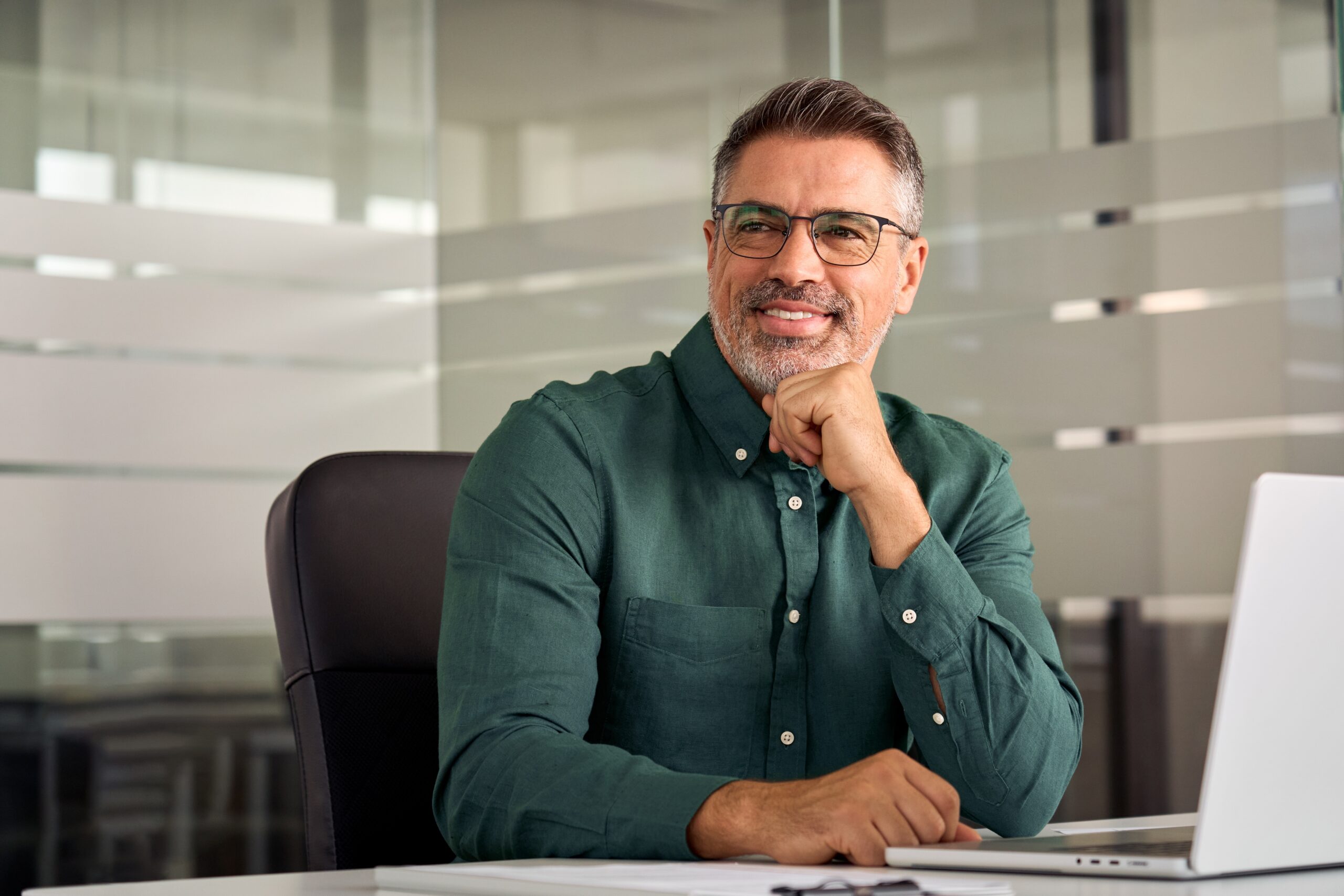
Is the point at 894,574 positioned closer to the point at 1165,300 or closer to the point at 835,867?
the point at 835,867

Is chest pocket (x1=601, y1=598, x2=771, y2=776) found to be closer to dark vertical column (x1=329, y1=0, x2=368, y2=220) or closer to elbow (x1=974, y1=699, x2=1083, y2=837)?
elbow (x1=974, y1=699, x2=1083, y2=837)

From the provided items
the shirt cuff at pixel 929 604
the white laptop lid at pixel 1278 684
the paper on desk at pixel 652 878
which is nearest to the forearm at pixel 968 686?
the shirt cuff at pixel 929 604

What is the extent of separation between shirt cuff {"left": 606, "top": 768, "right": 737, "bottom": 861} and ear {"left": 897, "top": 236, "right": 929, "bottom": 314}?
30.3 inches

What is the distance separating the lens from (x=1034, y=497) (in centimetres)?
348

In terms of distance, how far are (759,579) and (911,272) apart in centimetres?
49

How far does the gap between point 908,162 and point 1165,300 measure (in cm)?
184

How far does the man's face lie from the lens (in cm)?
161

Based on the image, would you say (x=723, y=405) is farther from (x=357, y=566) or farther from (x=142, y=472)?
(x=142, y=472)

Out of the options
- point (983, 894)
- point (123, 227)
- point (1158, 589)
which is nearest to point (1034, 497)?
point (1158, 589)

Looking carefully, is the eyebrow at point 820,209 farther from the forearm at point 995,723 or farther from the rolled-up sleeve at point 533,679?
the forearm at point 995,723

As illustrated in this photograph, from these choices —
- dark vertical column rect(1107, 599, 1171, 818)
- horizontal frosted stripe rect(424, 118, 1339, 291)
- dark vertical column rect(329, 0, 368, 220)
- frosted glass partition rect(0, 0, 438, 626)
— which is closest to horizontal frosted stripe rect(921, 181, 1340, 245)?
horizontal frosted stripe rect(424, 118, 1339, 291)

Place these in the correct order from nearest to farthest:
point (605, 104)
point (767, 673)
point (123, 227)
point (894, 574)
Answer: point (894, 574) < point (767, 673) < point (123, 227) < point (605, 104)

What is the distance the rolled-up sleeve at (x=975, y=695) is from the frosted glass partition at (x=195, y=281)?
104 inches

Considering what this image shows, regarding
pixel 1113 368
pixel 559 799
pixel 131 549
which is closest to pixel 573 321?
pixel 131 549
